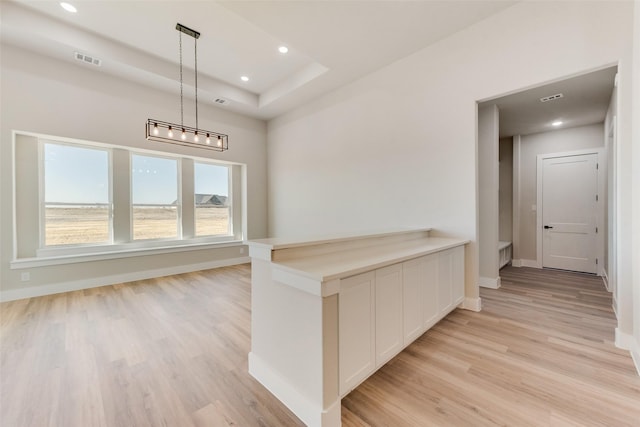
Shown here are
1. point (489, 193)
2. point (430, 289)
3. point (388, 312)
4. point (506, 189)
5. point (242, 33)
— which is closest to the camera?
point (388, 312)

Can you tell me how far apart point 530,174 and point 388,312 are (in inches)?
215

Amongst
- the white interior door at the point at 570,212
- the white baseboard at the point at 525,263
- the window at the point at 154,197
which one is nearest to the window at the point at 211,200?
the window at the point at 154,197

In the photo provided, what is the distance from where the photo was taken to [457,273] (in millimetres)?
3006

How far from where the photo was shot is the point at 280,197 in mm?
6246

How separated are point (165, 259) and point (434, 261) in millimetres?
5000

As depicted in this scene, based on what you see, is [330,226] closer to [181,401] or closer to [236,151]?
[236,151]

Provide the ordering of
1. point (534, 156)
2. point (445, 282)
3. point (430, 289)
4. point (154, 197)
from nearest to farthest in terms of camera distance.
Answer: point (430, 289) < point (445, 282) < point (154, 197) < point (534, 156)

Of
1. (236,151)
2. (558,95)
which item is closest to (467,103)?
(558,95)

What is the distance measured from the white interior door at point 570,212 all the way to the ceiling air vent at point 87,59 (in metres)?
8.32

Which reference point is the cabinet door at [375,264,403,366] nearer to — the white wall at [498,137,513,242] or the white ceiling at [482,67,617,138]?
the white ceiling at [482,67,617,138]

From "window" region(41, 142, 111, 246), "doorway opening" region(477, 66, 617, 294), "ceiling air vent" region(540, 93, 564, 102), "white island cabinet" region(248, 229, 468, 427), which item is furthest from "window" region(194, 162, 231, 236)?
"ceiling air vent" region(540, 93, 564, 102)

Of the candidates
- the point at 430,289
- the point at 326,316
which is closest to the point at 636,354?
the point at 430,289

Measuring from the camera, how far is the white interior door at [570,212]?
4.64 metres

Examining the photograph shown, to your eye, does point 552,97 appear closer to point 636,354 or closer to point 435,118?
point 435,118
